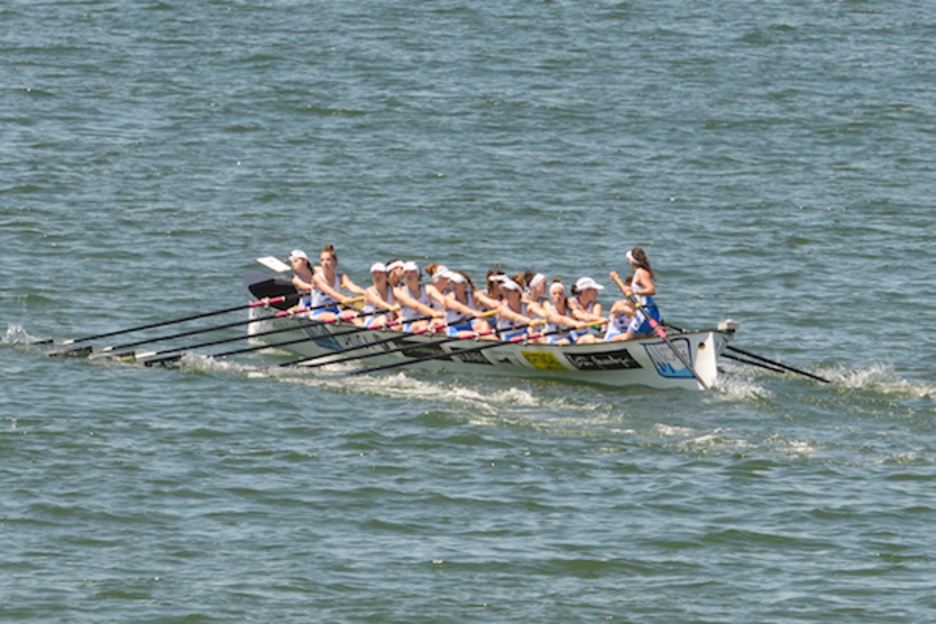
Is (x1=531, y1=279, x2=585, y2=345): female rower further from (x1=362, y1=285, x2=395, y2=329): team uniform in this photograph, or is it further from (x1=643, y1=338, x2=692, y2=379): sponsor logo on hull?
(x1=362, y1=285, x2=395, y2=329): team uniform

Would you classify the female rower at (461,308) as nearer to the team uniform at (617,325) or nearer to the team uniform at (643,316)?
the team uniform at (617,325)

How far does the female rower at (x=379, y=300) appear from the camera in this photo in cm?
2650

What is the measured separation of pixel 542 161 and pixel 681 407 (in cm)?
1952

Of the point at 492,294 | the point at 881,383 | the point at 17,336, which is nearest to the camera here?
the point at 881,383

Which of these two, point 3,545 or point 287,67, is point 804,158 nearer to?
point 287,67

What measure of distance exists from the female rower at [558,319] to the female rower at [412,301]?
2.03m

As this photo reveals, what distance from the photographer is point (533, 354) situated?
2442 cm

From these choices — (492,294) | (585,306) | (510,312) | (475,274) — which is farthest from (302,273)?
(475,274)

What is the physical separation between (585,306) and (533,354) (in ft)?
4.44

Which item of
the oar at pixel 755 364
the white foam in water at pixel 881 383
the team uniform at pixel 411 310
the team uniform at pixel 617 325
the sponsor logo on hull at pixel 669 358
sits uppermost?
the team uniform at pixel 411 310

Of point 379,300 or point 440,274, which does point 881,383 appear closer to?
point 440,274

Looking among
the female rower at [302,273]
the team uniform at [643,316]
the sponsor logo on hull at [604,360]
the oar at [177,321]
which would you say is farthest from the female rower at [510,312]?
the female rower at [302,273]

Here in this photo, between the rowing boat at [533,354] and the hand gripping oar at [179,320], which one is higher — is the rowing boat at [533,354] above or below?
A: below

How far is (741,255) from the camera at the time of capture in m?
34.4
